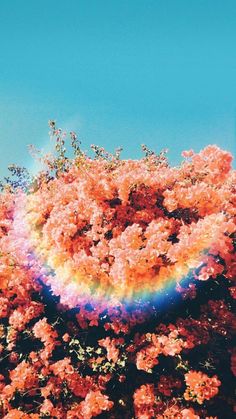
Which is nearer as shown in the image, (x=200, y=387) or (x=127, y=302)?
(x=200, y=387)

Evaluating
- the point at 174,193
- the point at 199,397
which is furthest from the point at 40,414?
the point at 174,193

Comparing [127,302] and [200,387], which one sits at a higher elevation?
[127,302]

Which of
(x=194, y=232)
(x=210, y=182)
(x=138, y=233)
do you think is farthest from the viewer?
(x=210, y=182)

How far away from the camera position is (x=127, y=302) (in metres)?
6.82

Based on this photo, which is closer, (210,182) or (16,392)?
(16,392)

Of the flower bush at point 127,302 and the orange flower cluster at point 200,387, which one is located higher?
the flower bush at point 127,302

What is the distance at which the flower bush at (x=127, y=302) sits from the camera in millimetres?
6371

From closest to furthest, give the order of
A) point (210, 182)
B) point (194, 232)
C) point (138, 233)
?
point (194, 232) → point (138, 233) → point (210, 182)

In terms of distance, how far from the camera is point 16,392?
7.35 m

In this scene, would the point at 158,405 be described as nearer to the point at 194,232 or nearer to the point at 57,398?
the point at 57,398

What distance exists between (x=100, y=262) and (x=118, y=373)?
2.48 metres

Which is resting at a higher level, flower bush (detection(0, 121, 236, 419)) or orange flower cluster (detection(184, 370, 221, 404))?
flower bush (detection(0, 121, 236, 419))

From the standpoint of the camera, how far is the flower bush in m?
6.37

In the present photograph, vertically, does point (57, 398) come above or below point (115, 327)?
below
